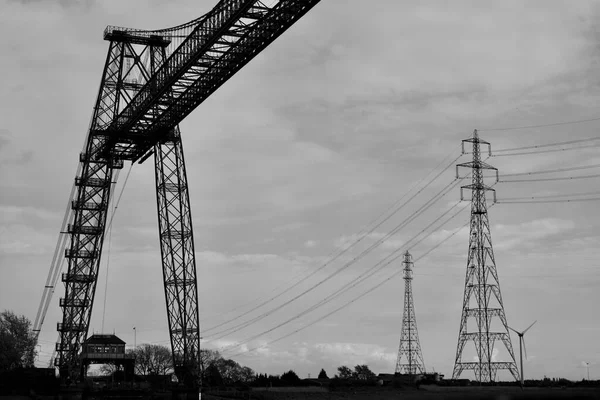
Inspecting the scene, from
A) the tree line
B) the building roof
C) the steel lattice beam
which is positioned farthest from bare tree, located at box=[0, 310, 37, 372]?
the steel lattice beam

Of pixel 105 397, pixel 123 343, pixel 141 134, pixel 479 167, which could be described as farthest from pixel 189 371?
pixel 123 343

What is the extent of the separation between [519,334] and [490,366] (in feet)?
12.0

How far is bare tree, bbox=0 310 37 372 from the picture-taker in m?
69.1

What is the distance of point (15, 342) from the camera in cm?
7131

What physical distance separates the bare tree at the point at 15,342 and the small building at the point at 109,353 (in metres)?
8.66

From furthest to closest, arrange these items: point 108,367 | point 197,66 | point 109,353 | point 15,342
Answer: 1. point 108,367
2. point 109,353
3. point 15,342
4. point 197,66

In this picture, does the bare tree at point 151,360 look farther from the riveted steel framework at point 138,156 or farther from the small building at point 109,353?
the riveted steel framework at point 138,156

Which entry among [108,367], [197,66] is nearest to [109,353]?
[108,367]

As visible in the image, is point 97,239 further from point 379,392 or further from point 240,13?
point 240,13

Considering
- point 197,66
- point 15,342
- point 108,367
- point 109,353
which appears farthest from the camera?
point 108,367

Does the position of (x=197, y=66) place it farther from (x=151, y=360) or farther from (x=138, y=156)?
(x=151, y=360)

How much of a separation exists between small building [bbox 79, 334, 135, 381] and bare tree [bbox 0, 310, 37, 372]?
28.4ft

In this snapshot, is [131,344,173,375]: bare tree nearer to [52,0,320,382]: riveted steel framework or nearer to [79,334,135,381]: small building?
[79,334,135,381]: small building

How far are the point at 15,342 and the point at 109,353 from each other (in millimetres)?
17082
